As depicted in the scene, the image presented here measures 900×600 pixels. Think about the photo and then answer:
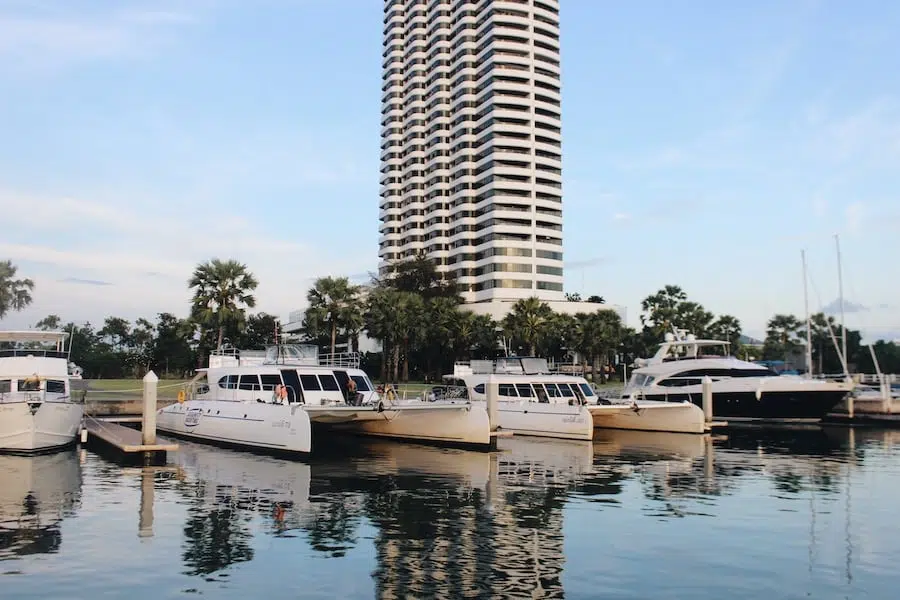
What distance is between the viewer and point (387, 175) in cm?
14112

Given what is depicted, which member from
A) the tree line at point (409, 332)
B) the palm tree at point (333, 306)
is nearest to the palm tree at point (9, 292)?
the tree line at point (409, 332)

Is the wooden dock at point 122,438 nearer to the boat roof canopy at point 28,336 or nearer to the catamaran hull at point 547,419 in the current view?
the boat roof canopy at point 28,336

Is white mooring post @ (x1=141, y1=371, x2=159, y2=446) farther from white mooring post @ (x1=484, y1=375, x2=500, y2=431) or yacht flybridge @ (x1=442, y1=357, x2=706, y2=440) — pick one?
yacht flybridge @ (x1=442, y1=357, x2=706, y2=440)

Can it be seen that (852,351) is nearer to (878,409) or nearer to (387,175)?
(878,409)

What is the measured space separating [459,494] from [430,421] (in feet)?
32.3

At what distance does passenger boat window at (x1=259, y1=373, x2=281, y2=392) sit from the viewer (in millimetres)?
26172

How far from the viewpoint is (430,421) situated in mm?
26953

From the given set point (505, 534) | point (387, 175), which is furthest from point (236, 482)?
point (387, 175)

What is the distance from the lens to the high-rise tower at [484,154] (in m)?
116

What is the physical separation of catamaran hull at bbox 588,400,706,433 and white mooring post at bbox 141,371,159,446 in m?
16.4

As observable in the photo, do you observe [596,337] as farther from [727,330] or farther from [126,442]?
[126,442]

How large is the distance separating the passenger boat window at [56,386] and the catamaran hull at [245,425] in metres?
4.41

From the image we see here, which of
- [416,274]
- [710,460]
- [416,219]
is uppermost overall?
[416,219]

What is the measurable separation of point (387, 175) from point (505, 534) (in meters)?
131
